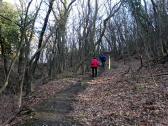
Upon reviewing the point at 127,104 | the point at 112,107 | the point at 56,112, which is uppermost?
the point at 127,104

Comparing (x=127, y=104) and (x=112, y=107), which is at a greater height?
(x=127, y=104)

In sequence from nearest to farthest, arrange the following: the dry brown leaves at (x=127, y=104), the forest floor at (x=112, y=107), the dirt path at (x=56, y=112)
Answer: the dry brown leaves at (x=127, y=104) → the forest floor at (x=112, y=107) → the dirt path at (x=56, y=112)

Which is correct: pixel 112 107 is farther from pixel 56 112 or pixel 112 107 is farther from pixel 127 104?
pixel 56 112

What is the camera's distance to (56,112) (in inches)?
631

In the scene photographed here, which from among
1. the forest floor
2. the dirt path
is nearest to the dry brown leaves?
the forest floor

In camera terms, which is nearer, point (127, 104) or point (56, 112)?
point (127, 104)

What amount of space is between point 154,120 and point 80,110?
4.17 m

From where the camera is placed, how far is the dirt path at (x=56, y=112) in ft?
46.2

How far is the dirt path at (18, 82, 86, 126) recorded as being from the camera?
554 inches

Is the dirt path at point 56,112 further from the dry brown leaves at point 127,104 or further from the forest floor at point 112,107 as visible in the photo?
the dry brown leaves at point 127,104

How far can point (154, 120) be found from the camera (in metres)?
13.0

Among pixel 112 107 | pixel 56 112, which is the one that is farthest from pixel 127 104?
pixel 56 112

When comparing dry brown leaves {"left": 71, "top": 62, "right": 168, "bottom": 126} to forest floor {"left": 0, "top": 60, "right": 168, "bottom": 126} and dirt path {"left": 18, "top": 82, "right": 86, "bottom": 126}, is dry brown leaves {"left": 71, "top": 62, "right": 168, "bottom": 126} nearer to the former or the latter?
forest floor {"left": 0, "top": 60, "right": 168, "bottom": 126}

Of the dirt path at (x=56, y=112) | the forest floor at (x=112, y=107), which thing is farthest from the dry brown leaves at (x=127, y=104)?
the dirt path at (x=56, y=112)
